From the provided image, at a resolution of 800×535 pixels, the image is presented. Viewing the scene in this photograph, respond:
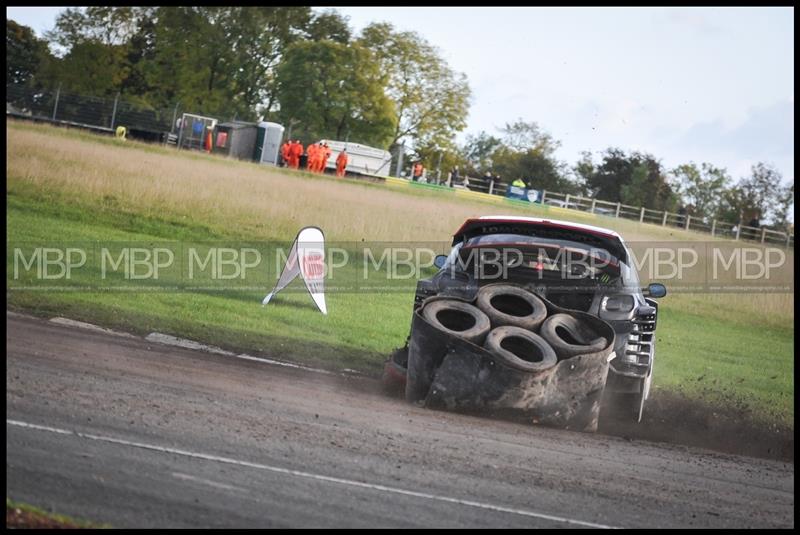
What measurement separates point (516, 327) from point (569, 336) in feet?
1.82

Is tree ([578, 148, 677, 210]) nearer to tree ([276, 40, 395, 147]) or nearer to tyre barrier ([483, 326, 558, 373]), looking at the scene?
tree ([276, 40, 395, 147])

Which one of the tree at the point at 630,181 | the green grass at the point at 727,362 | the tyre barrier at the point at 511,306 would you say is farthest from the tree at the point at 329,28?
the tyre barrier at the point at 511,306

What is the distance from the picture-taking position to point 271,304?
16312mm

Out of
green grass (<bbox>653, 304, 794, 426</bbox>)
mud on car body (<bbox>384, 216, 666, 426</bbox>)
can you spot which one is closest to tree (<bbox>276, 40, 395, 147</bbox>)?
green grass (<bbox>653, 304, 794, 426</bbox>)

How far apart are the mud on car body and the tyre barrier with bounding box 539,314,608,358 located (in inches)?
7.8

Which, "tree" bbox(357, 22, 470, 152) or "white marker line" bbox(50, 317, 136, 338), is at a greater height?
"tree" bbox(357, 22, 470, 152)

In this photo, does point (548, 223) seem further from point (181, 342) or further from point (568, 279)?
point (181, 342)

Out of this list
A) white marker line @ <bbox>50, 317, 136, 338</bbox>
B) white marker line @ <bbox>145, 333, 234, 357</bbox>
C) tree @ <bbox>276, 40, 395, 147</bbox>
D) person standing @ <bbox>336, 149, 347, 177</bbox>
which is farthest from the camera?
A: tree @ <bbox>276, 40, 395, 147</bbox>

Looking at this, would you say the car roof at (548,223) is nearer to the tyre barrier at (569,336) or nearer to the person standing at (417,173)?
the tyre barrier at (569,336)

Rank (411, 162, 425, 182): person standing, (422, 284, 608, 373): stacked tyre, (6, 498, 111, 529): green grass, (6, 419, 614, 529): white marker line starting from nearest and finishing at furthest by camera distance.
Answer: (6, 498, 111, 529): green grass < (6, 419, 614, 529): white marker line < (422, 284, 608, 373): stacked tyre < (411, 162, 425, 182): person standing

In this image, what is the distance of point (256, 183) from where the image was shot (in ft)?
103

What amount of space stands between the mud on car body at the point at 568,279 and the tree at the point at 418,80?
36.9 metres

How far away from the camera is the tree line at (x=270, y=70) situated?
46.2 meters

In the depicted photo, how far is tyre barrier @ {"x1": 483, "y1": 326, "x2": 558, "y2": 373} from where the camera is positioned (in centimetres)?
855
